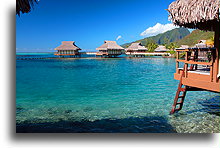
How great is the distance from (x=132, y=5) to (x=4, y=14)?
470 inches

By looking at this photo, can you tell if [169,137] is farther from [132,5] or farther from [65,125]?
[132,5]

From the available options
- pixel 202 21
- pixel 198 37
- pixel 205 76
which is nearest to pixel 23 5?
pixel 202 21

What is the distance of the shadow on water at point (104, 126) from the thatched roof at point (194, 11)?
246 cm

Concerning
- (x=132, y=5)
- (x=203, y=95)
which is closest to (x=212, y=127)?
(x=203, y=95)

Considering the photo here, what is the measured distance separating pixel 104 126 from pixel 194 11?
322cm

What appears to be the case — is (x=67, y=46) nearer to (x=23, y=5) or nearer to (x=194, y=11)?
(x=23, y=5)

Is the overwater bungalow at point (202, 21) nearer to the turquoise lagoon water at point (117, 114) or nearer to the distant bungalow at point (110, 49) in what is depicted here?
the turquoise lagoon water at point (117, 114)

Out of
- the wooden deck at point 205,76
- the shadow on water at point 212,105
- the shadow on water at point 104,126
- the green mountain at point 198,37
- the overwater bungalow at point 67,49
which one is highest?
the green mountain at point 198,37

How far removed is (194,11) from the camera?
3.50 meters

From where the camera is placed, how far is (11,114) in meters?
3.55

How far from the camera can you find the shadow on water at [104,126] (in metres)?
4.39

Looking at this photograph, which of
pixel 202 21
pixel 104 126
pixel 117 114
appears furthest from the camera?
pixel 117 114

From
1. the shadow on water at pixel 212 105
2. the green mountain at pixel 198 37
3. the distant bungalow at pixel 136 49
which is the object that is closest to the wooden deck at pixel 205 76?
the shadow on water at pixel 212 105

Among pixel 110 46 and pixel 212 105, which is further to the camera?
pixel 110 46
